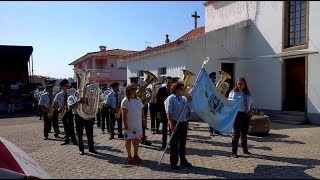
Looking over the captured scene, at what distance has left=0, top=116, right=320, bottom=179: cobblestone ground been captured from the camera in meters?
6.54

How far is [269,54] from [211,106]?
9568 mm

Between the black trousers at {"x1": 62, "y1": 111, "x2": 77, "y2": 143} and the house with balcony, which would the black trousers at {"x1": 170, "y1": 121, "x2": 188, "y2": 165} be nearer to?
the black trousers at {"x1": 62, "y1": 111, "x2": 77, "y2": 143}

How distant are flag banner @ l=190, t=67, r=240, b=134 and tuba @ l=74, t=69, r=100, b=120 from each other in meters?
2.64

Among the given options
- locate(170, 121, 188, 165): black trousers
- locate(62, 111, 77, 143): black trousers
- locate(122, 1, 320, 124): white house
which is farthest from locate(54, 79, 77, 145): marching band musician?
locate(122, 1, 320, 124): white house

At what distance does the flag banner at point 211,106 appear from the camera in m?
7.25

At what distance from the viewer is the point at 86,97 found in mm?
8547

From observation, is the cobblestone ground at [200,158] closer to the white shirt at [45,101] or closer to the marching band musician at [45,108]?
the marching band musician at [45,108]

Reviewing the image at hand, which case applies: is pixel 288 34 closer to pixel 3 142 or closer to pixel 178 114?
pixel 178 114

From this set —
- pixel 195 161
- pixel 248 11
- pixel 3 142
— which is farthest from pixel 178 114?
pixel 248 11

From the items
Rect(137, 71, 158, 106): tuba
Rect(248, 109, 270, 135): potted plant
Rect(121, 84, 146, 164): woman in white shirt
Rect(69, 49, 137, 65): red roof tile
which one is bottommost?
Rect(248, 109, 270, 135): potted plant

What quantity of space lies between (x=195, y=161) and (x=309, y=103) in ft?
27.7

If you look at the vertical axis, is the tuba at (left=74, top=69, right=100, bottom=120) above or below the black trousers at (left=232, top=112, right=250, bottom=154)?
above

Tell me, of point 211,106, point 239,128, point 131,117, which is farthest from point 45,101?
point 239,128

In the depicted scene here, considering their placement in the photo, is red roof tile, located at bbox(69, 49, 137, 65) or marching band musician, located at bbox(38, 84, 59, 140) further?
red roof tile, located at bbox(69, 49, 137, 65)
